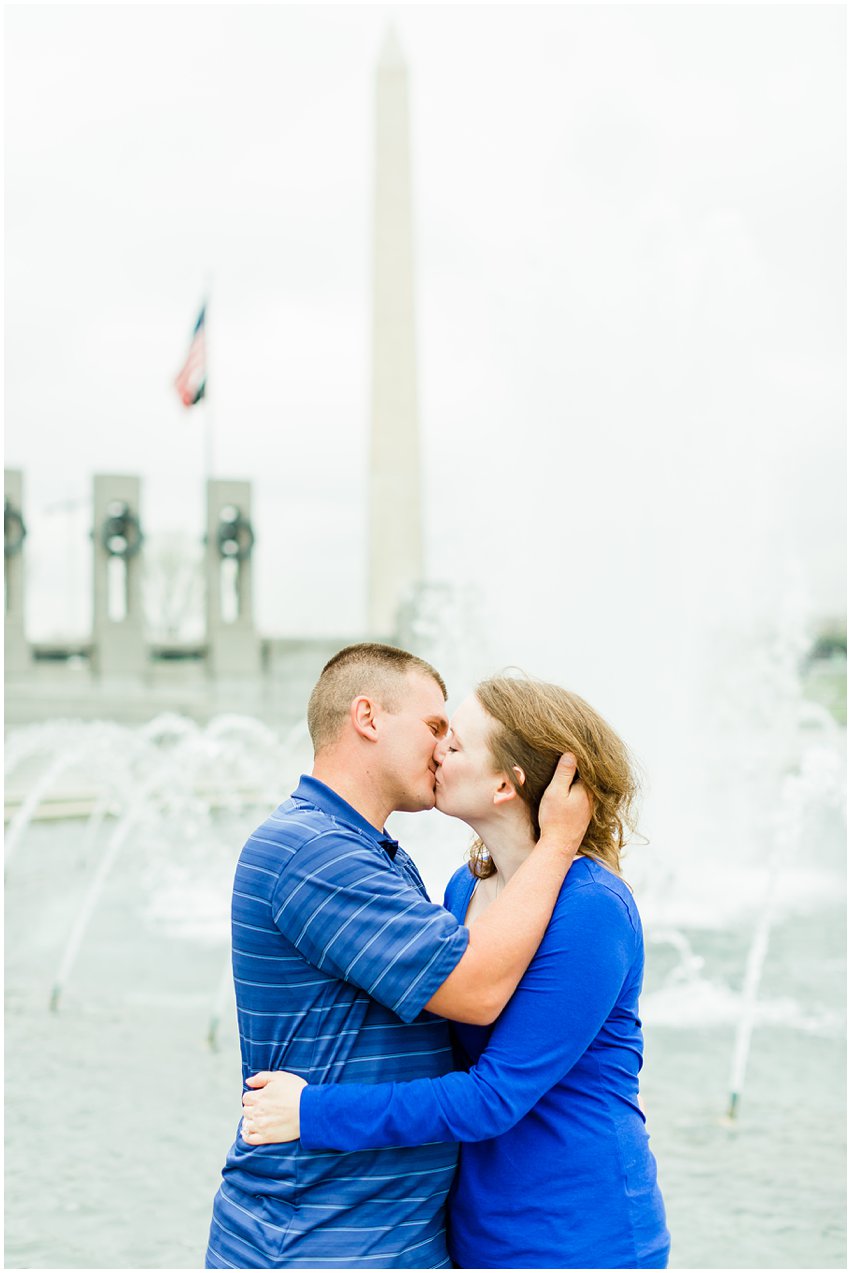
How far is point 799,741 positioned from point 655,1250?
97.8 feet

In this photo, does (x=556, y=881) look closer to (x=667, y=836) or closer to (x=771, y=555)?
(x=667, y=836)

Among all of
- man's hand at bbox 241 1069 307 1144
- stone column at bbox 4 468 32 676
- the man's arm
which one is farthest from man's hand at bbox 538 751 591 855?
stone column at bbox 4 468 32 676

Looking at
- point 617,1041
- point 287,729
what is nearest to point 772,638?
point 287,729

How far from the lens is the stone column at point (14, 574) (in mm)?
29000

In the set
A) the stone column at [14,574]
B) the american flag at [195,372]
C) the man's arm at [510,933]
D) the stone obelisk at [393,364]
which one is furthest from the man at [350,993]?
the stone obelisk at [393,364]

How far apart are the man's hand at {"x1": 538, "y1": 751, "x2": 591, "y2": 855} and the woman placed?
0.03 meters

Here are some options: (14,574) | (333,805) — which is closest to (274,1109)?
(333,805)

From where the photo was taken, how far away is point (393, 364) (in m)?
30.0

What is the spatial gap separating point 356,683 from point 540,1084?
0.69 m

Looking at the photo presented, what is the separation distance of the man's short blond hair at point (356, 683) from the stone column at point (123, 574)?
93.8ft

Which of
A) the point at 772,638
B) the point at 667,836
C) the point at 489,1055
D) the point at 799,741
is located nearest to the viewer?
the point at 489,1055

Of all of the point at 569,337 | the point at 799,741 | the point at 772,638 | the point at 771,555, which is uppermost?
the point at 569,337

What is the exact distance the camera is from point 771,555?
24.6 meters

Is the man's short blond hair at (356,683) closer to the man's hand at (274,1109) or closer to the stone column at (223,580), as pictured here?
the man's hand at (274,1109)
